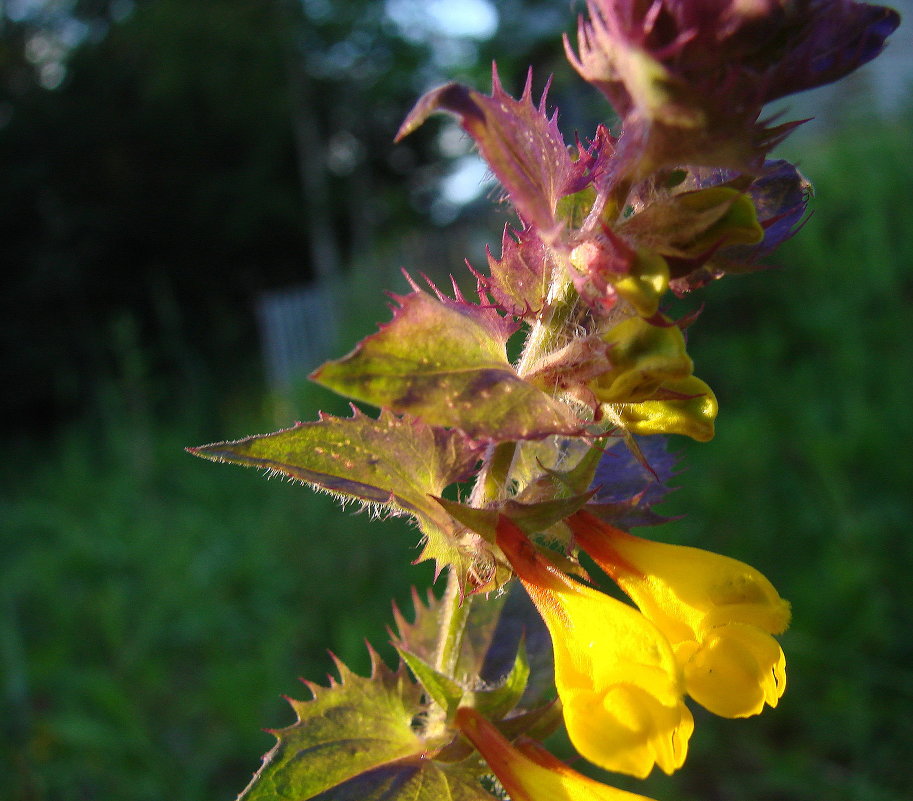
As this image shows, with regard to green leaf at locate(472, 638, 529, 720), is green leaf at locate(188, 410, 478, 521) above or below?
above

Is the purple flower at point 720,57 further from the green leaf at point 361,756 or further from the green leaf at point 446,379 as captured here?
the green leaf at point 361,756

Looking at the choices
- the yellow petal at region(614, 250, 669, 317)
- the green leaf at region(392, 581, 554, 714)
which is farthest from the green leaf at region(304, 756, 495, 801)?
the yellow petal at region(614, 250, 669, 317)

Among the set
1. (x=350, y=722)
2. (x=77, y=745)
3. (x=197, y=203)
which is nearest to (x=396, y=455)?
(x=350, y=722)

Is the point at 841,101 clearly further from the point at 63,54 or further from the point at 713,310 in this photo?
the point at 63,54

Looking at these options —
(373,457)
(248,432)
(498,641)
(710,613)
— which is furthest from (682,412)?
(248,432)

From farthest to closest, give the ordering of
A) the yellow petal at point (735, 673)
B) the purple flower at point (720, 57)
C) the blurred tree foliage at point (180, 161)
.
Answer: the blurred tree foliage at point (180, 161) < the yellow petal at point (735, 673) < the purple flower at point (720, 57)

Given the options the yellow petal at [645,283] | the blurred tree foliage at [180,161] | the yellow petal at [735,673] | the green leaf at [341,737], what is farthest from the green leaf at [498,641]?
the blurred tree foliage at [180,161]

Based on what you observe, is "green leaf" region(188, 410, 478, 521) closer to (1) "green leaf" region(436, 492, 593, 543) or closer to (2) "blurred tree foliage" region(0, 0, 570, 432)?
(1) "green leaf" region(436, 492, 593, 543)
